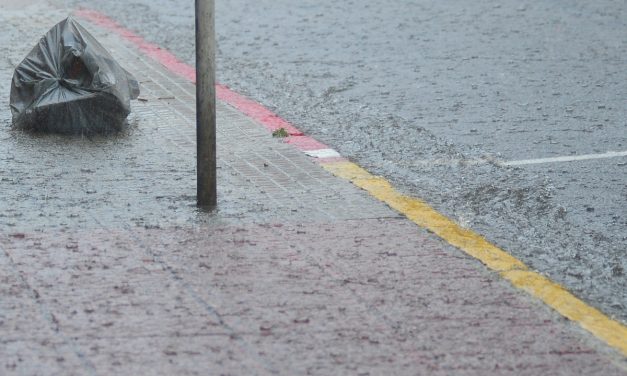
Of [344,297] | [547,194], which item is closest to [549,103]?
[547,194]

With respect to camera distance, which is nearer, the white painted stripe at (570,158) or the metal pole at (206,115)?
the metal pole at (206,115)

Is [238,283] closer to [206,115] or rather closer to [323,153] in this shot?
[206,115]

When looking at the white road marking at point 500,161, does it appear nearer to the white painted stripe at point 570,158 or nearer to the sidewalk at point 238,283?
the white painted stripe at point 570,158

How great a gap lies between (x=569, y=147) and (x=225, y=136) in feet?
7.82

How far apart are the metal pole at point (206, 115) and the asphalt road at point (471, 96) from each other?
1.32 meters

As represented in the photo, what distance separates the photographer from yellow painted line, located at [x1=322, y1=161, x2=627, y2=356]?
16.8ft

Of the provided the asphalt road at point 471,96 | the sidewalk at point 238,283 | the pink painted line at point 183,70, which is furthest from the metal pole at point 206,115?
the pink painted line at point 183,70

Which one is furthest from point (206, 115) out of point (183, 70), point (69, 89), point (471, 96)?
point (183, 70)

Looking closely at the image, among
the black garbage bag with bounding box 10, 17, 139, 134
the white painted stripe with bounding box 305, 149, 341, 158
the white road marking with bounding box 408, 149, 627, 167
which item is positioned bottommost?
the white painted stripe with bounding box 305, 149, 341, 158

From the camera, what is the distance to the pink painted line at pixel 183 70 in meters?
8.93

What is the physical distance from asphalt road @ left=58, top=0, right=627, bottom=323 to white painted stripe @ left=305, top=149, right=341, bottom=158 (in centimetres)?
16

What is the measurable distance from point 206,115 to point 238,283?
1.40m

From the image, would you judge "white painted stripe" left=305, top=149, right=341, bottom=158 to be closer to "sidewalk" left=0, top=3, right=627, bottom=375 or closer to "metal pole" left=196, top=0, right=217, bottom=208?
"sidewalk" left=0, top=3, right=627, bottom=375

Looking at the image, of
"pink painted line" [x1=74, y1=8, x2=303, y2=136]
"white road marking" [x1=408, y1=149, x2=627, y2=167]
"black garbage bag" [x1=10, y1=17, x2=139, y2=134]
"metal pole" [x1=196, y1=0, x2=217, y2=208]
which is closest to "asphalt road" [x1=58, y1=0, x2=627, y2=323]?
"white road marking" [x1=408, y1=149, x2=627, y2=167]
